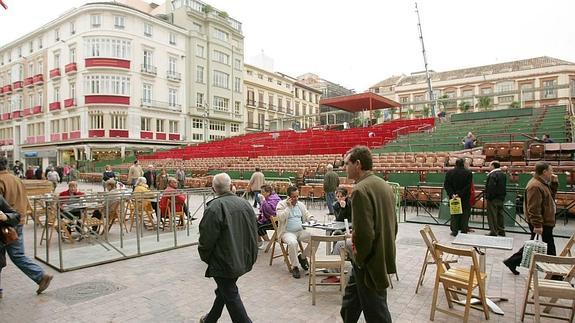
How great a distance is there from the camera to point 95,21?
117 feet

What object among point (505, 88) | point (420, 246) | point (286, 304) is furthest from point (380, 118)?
point (286, 304)

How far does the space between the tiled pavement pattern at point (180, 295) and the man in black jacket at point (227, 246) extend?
755mm

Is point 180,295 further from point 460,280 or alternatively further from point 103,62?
point 103,62

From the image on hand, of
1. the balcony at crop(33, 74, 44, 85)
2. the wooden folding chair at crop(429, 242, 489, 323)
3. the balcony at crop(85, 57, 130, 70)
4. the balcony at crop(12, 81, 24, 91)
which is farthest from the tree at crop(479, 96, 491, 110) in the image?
the balcony at crop(12, 81, 24, 91)

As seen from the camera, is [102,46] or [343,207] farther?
[102,46]

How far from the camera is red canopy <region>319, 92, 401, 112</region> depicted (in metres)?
28.6

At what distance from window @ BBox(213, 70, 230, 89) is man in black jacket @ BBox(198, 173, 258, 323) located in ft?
146

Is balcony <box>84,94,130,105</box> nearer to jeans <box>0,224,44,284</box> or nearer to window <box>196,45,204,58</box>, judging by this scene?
window <box>196,45,204,58</box>

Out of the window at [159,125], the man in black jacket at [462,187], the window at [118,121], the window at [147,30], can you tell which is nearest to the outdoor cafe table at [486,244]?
the man in black jacket at [462,187]

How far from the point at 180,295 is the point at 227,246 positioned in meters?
1.96

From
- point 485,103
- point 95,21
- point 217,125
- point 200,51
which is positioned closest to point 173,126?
point 217,125

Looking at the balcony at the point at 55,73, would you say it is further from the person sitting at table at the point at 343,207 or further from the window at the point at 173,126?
the person sitting at table at the point at 343,207

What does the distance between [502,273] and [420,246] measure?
76.0 inches

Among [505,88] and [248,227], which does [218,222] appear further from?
[505,88]
